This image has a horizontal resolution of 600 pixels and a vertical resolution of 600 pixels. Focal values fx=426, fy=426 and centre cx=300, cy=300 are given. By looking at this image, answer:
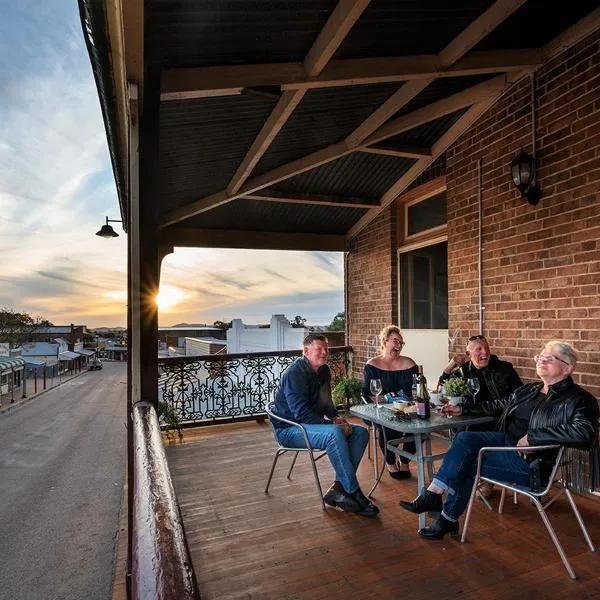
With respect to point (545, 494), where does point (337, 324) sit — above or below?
above

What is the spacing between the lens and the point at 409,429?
2486 millimetres

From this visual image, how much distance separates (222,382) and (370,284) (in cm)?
248

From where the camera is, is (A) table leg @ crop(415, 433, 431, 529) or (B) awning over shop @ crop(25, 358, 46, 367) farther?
(B) awning over shop @ crop(25, 358, 46, 367)

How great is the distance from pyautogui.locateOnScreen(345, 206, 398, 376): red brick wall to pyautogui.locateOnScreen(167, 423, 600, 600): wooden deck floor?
274 cm

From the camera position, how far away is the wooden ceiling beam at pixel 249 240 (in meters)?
5.96

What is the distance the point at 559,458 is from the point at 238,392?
175 inches

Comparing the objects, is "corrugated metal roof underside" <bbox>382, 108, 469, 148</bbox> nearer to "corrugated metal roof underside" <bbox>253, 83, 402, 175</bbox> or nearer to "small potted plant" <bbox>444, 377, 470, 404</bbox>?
"corrugated metal roof underside" <bbox>253, 83, 402, 175</bbox>

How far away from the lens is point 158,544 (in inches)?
27.5

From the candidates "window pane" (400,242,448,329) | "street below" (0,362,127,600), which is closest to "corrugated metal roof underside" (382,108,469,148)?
"window pane" (400,242,448,329)

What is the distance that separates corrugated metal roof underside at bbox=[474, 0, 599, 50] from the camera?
2891 millimetres

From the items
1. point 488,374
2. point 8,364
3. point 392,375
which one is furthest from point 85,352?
point 488,374

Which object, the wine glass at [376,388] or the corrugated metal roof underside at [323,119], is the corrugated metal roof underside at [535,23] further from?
the wine glass at [376,388]

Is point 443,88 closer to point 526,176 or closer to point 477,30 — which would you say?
point 477,30

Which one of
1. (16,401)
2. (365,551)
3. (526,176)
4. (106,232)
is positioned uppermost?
(106,232)
